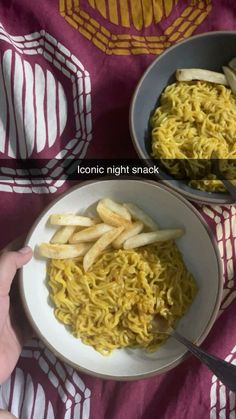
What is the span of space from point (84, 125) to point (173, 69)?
18 centimetres

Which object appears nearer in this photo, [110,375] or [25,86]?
[110,375]

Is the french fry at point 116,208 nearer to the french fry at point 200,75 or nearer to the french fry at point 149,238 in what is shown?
the french fry at point 149,238

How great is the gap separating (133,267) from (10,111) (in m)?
0.35

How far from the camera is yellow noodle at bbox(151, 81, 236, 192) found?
958 millimetres

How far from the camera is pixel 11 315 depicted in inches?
37.6

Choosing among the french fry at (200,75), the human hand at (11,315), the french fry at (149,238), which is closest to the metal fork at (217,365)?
the french fry at (149,238)

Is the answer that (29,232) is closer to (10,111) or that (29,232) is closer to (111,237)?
(111,237)

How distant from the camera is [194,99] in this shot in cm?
99

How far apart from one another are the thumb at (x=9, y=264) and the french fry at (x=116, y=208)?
15cm

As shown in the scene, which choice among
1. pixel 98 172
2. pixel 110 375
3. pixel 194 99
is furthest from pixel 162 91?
pixel 110 375

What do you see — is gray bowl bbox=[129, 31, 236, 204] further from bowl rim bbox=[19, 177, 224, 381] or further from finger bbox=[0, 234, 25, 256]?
finger bbox=[0, 234, 25, 256]

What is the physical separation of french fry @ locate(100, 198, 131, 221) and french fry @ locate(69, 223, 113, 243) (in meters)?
0.03

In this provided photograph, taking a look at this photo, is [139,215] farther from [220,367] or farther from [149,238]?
[220,367]

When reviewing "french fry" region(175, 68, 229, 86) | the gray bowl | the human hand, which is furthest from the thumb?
"french fry" region(175, 68, 229, 86)
